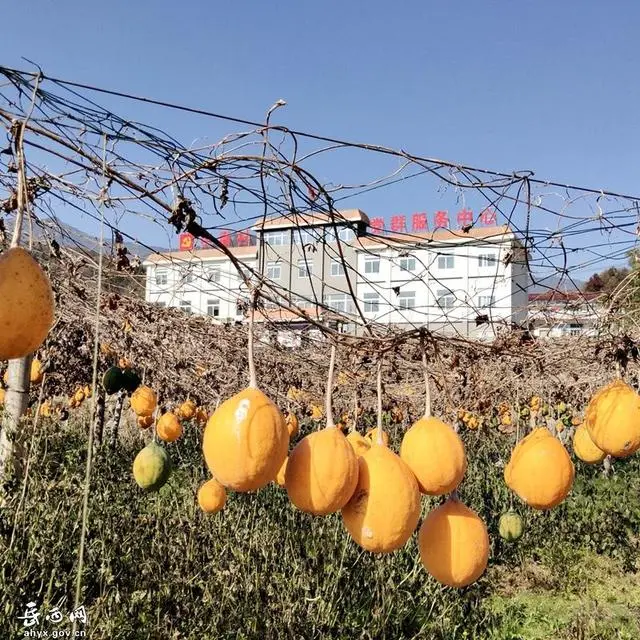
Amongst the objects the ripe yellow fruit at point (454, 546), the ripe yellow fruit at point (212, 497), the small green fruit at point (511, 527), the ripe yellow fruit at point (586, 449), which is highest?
the ripe yellow fruit at point (586, 449)

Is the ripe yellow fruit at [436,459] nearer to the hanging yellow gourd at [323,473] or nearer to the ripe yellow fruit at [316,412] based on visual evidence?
the hanging yellow gourd at [323,473]

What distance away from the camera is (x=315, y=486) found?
145 cm

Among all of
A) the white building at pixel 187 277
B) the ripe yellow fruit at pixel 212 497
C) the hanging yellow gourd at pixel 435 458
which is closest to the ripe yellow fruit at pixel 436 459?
the hanging yellow gourd at pixel 435 458

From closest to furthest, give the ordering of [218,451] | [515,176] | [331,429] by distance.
A: 1. [218,451]
2. [331,429]
3. [515,176]

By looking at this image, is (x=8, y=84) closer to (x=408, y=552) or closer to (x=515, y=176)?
(x=515, y=176)

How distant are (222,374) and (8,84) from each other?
525cm

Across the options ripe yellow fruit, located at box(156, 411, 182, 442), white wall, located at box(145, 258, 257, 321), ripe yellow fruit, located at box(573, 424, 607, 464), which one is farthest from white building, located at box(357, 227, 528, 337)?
ripe yellow fruit, located at box(156, 411, 182, 442)

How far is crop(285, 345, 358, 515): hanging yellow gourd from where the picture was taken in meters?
1.45

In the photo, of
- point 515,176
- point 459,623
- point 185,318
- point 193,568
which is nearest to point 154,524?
point 193,568

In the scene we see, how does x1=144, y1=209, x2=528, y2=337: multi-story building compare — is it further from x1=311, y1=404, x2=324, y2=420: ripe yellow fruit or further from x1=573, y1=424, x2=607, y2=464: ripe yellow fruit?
x1=311, y1=404, x2=324, y2=420: ripe yellow fruit

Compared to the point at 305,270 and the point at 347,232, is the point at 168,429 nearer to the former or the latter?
the point at 347,232

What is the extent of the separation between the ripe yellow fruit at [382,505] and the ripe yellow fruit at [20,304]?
839 millimetres

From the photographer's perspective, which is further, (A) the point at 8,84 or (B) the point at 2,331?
(A) the point at 8,84

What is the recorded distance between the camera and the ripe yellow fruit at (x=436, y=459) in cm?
Answer: 166
